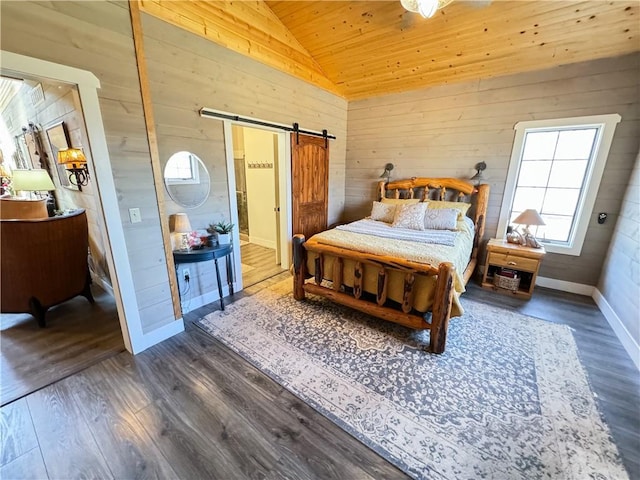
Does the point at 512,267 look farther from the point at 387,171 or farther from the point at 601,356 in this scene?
the point at 387,171

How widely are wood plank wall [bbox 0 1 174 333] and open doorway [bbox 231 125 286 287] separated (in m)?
1.39

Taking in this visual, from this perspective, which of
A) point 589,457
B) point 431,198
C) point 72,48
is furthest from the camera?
point 431,198

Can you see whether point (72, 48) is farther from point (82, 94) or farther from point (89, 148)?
point (89, 148)

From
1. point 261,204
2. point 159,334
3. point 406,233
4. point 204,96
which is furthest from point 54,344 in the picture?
point 406,233

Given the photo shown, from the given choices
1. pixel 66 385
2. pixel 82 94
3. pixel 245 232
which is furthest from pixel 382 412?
pixel 245 232

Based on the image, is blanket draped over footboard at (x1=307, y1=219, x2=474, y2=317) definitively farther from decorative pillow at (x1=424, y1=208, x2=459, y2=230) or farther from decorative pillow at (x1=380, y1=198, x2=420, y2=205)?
decorative pillow at (x1=380, y1=198, x2=420, y2=205)

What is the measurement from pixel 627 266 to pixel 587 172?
1211 mm

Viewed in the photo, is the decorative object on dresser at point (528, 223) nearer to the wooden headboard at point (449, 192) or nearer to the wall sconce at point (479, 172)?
the wooden headboard at point (449, 192)

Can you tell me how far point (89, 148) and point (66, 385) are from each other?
1.69 meters

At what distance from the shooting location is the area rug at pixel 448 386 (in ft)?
4.44

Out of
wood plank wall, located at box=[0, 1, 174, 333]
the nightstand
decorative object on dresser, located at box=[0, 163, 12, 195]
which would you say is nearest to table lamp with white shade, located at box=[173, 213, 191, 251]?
wood plank wall, located at box=[0, 1, 174, 333]

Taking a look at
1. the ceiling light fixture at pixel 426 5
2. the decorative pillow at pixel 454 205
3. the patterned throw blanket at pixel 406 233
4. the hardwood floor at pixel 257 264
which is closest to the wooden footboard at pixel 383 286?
the patterned throw blanket at pixel 406 233

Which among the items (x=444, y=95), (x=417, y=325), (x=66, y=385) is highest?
(x=444, y=95)

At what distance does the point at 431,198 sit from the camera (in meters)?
3.91
